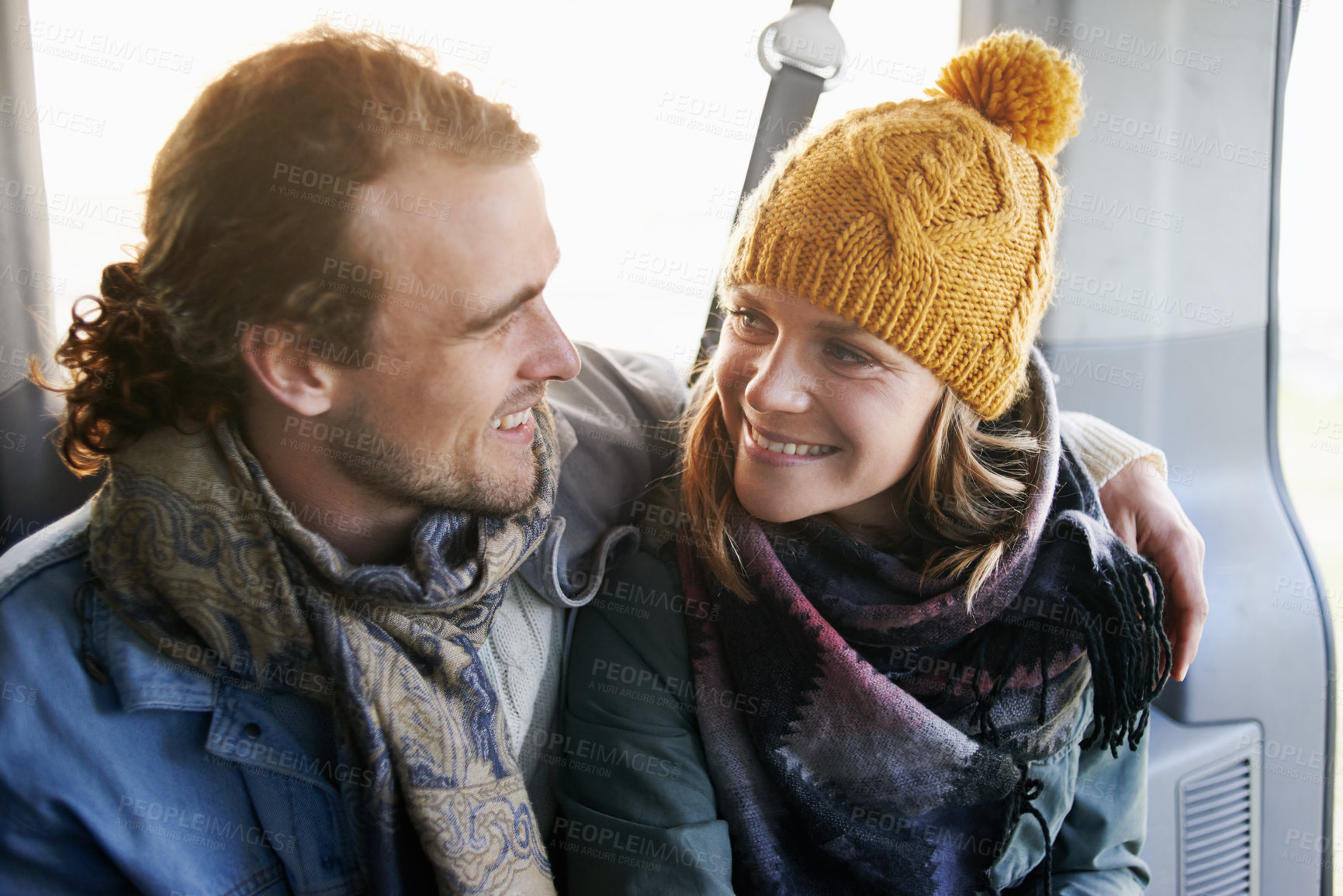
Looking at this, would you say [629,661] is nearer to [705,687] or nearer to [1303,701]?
[705,687]

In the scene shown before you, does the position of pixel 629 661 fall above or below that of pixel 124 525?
below

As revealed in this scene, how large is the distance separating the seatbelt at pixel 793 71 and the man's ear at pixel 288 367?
0.68 meters

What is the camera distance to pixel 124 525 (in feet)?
3.34

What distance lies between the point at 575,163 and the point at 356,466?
1.99ft

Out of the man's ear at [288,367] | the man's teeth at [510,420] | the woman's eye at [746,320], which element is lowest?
the man's teeth at [510,420]

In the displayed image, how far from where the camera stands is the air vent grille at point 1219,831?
5.09ft

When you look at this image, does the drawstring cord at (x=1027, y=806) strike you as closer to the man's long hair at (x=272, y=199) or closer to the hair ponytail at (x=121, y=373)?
the man's long hair at (x=272, y=199)

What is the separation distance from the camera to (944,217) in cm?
103

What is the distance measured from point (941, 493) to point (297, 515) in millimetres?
905

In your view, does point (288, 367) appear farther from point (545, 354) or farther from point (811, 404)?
point (811, 404)

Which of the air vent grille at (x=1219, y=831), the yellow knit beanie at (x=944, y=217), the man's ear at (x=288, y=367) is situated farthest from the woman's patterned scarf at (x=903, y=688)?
the man's ear at (x=288, y=367)

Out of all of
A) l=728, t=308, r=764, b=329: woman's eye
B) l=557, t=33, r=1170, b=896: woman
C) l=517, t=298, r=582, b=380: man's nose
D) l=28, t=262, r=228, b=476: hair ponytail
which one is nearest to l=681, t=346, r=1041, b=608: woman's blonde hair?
l=557, t=33, r=1170, b=896: woman

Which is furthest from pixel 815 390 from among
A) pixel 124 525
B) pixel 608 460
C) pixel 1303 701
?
pixel 1303 701

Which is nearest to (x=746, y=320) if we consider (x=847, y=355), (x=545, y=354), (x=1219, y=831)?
(x=847, y=355)
